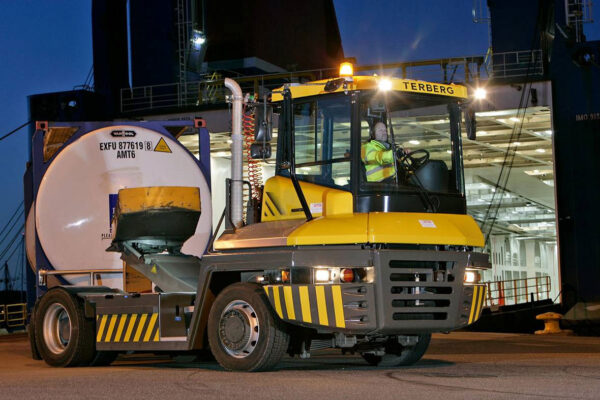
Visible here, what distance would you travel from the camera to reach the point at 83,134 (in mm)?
14828

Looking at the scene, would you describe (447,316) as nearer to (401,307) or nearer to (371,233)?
(401,307)

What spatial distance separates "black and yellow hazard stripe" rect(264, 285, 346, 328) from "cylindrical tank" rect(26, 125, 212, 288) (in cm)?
421

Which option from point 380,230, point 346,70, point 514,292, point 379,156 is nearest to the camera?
point 380,230

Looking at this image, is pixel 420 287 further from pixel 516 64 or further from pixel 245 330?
pixel 516 64

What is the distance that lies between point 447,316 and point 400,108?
236cm

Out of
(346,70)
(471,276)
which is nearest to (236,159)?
(346,70)

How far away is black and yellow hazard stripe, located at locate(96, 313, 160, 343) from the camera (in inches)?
482

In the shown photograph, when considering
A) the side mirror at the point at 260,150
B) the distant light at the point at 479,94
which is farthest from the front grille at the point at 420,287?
the distant light at the point at 479,94

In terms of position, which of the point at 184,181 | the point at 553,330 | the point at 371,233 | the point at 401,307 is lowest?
the point at 553,330

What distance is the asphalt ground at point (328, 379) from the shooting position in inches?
344

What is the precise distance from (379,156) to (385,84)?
32.3 inches

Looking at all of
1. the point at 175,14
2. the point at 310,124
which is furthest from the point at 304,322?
the point at 175,14

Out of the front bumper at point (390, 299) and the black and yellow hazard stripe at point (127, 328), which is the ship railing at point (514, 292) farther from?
the front bumper at point (390, 299)

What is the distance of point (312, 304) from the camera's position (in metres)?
10.4
